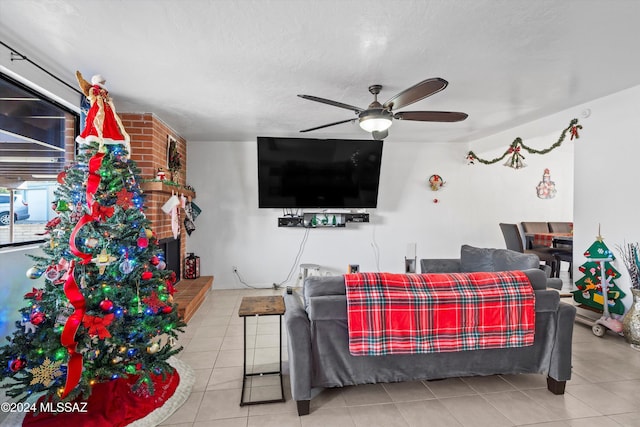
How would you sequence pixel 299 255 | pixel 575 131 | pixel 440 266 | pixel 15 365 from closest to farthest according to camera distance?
1. pixel 15 365
2. pixel 575 131
3. pixel 440 266
4. pixel 299 255

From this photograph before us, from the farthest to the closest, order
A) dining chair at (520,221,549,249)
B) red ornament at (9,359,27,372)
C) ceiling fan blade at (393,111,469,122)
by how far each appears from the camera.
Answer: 1. dining chair at (520,221,549,249)
2. ceiling fan blade at (393,111,469,122)
3. red ornament at (9,359,27,372)

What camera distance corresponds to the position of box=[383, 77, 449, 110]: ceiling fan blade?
6.57 feet

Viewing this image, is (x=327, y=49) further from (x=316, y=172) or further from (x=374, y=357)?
(x=316, y=172)

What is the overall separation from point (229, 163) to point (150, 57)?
279cm

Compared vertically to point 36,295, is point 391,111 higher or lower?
higher

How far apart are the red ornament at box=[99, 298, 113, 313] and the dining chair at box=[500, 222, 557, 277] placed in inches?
216

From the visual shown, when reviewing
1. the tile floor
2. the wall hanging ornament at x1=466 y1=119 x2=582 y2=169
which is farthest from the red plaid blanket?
the wall hanging ornament at x1=466 y1=119 x2=582 y2=169

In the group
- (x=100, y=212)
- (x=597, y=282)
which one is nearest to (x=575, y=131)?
(x=597, y=282)

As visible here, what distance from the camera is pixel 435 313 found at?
6.77 feet

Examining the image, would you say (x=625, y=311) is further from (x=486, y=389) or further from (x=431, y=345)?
(x=431, y=345)

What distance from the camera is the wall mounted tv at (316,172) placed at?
4777 millimetres

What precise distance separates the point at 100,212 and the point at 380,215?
4.21m

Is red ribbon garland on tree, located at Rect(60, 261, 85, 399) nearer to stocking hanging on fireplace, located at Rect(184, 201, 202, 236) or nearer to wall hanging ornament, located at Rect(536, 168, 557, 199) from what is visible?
stocking hanging on fireplace, located at Rect(184, 201, 202, 236)

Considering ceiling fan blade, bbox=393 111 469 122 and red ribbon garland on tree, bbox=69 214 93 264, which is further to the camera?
ceiling fan blade, bbox=393 111 469 122
